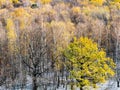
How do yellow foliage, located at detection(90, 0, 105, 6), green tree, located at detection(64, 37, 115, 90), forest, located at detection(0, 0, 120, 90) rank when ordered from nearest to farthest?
green tree, located at detection(64, 37, 115, 90) → forest, located at detection(0, 0, 120, 90) → yellow foliage, located at detection(90, 0, 105, 6)

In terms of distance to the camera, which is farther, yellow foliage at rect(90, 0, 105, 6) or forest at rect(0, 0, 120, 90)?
yellow foliage at rect(90, 0, 105, 6)

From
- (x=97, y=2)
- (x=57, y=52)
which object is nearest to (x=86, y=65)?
(x=57, y=52)

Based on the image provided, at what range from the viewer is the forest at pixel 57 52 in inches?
1210

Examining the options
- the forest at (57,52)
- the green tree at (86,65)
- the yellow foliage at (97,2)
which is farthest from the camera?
the yellow foliage at (97,2)

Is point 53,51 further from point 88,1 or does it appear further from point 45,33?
point 88,1

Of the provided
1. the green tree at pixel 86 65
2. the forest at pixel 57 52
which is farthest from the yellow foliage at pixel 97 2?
the green tree at pixel 86 65

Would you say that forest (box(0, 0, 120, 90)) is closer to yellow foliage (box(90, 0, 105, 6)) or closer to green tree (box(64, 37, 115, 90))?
green tree (box(64, 37, 115, 90))

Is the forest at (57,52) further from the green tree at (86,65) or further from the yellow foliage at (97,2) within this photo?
the yellow foliage at (97,2)

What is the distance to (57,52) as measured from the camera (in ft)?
124

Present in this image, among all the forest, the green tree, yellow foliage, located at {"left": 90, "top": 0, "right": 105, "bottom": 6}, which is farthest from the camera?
yellow foliage, located at {"left": 90, "top": 0, "right": 105, "bottom": 6}

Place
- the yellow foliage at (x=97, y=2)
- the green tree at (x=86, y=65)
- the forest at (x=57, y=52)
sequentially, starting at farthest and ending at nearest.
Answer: the yellow foliage at (x=97, y=2)
the forest at (x=57, y=52)
the green tree at (x=86, y=65)

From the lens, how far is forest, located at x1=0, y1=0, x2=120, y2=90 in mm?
30734

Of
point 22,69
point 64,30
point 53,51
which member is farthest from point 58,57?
point 64,30

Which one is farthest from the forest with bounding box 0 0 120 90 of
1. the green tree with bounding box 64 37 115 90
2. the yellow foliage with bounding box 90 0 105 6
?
the yellow foliage with bounding box 90 0 105 6
